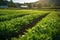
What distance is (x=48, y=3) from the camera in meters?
107

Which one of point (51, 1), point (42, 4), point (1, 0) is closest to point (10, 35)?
point (1, 0)

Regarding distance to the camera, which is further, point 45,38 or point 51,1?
point 51,1

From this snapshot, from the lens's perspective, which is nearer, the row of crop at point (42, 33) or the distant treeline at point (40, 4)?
the row of crop at point (42, 33)

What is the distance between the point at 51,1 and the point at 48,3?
17.8 ft

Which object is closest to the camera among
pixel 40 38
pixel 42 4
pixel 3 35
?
pixel 40 38

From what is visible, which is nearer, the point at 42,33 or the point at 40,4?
the point at 42,33

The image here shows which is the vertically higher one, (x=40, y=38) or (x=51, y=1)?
(x=40, y=38)

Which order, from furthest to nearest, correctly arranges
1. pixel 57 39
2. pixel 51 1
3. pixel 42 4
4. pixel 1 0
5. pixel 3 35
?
pixel 51 1
pixel 42 4
pixel 1 0
pixel 3 35
pixel 57 39


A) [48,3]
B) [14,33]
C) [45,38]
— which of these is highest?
[45,38]

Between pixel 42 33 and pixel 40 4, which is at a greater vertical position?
pixel 42 33

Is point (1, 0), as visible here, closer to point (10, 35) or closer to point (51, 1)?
point (51, 1)

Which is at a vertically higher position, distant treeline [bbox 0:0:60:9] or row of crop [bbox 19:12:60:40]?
row of crop [bbox 19:12:60:40]

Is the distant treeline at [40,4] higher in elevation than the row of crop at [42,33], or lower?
lower

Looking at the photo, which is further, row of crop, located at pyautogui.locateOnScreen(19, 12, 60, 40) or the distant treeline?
the distant treeline
